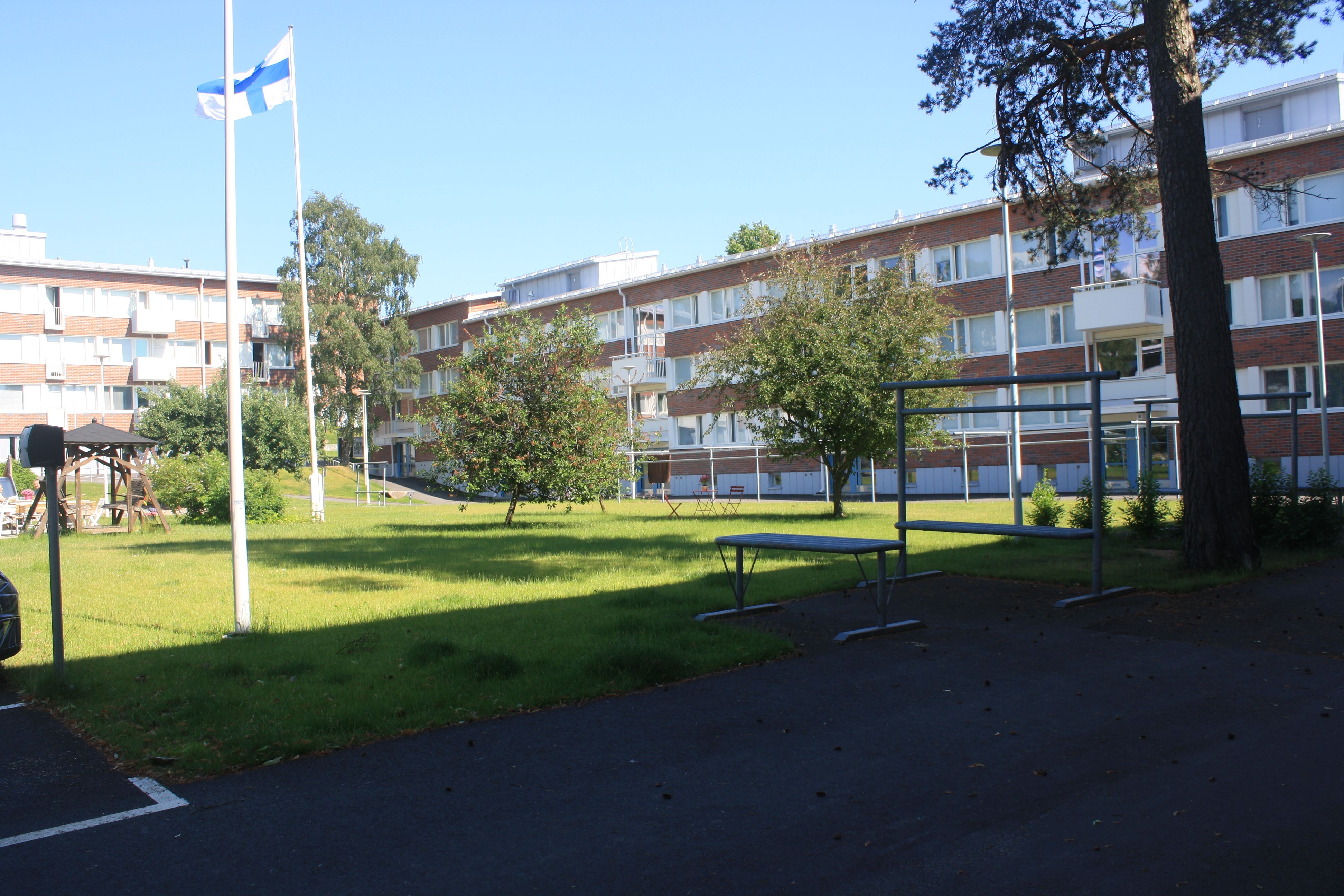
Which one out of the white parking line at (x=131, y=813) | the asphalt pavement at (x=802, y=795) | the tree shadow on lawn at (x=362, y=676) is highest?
the tree shadow on lawn at (x=362, y=676)

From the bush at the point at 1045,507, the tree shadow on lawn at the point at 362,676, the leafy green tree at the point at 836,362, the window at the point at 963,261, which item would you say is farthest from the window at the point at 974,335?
the tree shadow on lawn at the point at 362,676

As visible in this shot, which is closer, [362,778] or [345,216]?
[362,778]

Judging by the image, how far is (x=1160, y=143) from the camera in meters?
11.2

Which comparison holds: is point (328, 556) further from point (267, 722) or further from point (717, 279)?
point (717, 279)

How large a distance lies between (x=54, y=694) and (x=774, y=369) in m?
17.4

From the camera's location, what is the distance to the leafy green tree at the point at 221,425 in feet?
143

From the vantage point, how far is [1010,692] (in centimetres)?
642

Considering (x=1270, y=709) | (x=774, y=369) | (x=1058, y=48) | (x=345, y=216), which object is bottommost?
(x=1270, y=709)

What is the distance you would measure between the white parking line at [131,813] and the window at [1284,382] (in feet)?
101

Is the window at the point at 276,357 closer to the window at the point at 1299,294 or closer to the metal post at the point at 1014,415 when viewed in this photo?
the metal post at the point at 1014,415

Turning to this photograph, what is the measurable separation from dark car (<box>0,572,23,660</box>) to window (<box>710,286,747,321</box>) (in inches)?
1446

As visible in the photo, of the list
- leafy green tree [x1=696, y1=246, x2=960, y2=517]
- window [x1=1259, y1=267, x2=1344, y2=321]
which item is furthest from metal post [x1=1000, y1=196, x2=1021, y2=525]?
window [x1=1259, y1=267, x2=1344, y2=321]

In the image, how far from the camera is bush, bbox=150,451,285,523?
26.8m

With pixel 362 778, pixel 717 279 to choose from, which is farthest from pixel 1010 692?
pixel 717 279
